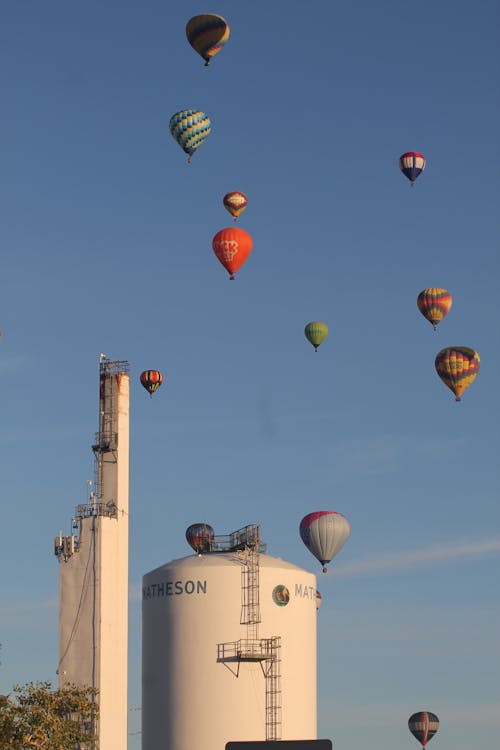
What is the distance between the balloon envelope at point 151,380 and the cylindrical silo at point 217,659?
16.6 metres

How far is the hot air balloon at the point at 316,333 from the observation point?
407 ft

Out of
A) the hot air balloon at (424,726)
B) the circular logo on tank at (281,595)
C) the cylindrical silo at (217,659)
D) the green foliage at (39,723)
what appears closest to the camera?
the green foliage at (39,723)

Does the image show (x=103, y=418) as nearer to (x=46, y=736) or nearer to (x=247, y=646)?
(x=247, y=646)

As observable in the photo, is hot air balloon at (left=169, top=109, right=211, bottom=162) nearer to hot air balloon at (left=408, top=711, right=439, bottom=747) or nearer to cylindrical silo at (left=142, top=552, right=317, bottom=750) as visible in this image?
cylindrical silo at (left=142, top=552, right=317, bottom=750)

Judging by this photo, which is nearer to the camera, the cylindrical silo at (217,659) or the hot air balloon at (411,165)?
the cylindrical silo at (217,659)

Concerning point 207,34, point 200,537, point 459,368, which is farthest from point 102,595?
point 207,34

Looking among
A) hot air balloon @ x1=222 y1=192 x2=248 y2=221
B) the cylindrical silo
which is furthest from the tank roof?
hot air balloon @ x1=222 y1=192 x2=248 y2=221

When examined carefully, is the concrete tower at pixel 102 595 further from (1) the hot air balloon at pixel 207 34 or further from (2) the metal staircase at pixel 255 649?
(1) the hot air balloon at pixel 207 34

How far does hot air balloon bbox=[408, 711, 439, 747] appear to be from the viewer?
13225cm

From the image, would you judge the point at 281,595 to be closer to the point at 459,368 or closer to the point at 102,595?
the point at 102,595

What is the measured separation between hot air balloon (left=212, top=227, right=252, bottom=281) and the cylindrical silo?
19.6m

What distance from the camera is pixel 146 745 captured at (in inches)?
4117

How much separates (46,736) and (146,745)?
1800 cm

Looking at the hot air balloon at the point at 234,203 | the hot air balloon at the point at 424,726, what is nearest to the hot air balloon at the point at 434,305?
the hot air balloon at the point at 234,203
